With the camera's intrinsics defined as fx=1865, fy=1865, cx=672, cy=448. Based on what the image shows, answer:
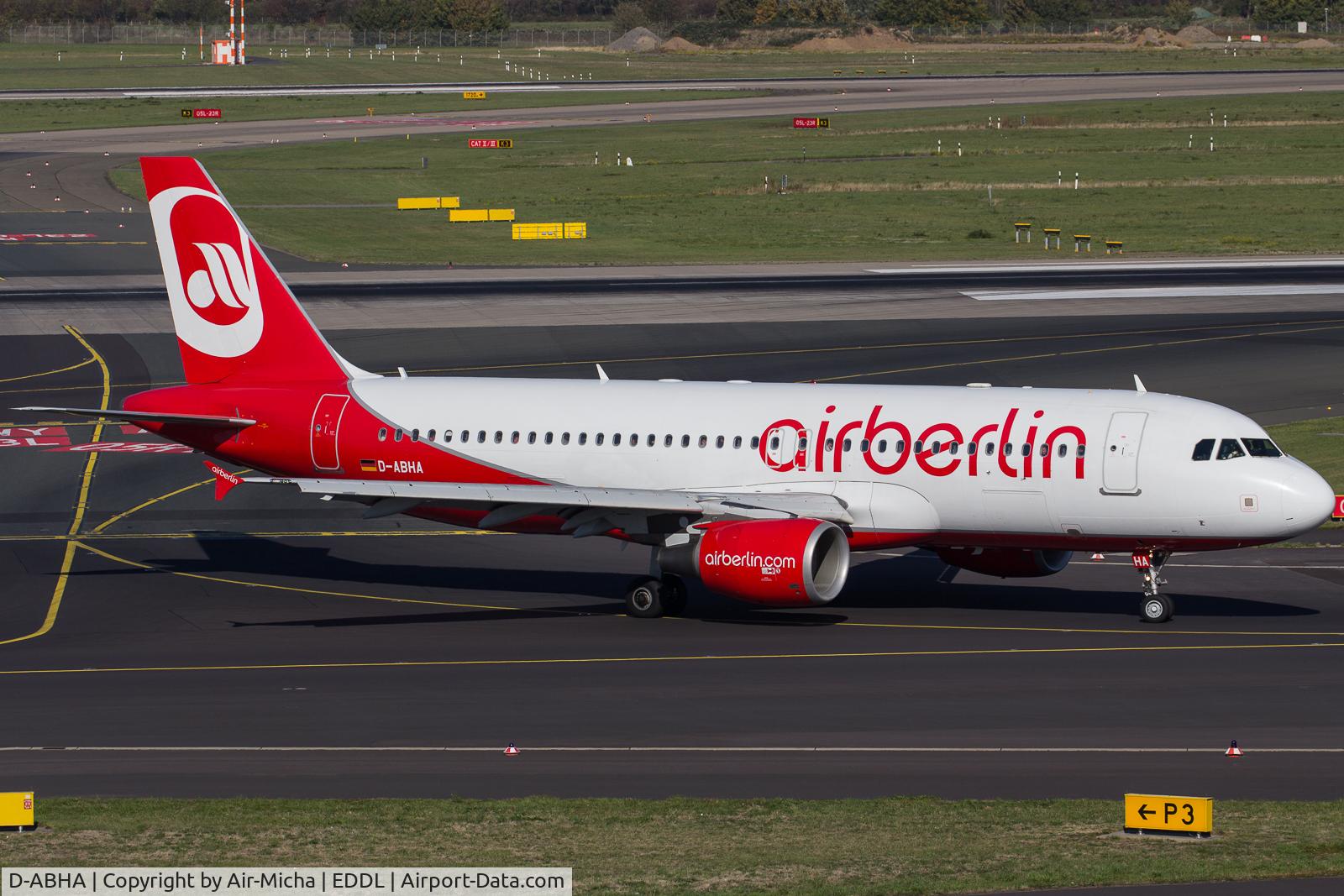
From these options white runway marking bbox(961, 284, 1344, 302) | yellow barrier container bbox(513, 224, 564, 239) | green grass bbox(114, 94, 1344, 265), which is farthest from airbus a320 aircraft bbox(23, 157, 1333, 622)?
yellow barrier container bbox(513, 224, 564, 239)

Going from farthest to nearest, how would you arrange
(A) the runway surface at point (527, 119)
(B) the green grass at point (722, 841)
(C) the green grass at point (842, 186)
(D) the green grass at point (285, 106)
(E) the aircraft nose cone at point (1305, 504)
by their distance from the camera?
(D) the green grass at point (285, 106) → (A) the runway surface at point (527, 119) → (C) the green grass at point (842, 186) → (E) the aircraft nose cone at point (1305, 504) → (B) the green grass at point (722, 841)

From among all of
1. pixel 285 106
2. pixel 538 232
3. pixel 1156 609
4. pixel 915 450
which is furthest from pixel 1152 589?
pixel 285 106

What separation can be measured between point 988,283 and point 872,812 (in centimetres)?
6840

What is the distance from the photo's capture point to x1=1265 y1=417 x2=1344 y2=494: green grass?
53250mm

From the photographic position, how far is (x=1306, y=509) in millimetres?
36875

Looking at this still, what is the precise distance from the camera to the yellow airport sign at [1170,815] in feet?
71.8

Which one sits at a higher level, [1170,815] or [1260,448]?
[1260,448]

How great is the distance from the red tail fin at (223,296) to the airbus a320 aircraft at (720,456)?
6cm

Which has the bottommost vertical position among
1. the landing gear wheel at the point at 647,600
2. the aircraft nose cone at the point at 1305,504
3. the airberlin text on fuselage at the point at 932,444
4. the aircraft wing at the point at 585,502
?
the landing gear wheel at the point at 647,600

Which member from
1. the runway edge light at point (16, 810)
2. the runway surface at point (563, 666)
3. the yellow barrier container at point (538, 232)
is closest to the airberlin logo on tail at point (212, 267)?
the runway surface at point (563, 666)

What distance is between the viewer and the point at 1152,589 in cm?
3884

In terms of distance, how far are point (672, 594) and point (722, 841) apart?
697 inches

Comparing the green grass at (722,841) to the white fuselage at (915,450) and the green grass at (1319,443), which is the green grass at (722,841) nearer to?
the white fuselage at (915,450)

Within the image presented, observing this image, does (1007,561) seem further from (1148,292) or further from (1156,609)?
(1148,292)
